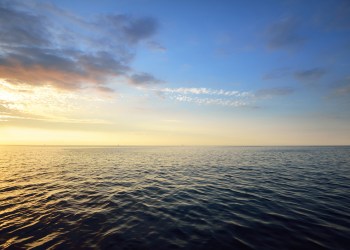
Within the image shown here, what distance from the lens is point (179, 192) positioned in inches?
743

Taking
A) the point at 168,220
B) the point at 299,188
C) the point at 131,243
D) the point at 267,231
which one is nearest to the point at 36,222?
the point at 131,243

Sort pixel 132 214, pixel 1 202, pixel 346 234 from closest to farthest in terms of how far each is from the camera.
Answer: pixel 346 234
pixel 132 214
pixel 1 202

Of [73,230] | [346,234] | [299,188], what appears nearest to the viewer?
[346,234]

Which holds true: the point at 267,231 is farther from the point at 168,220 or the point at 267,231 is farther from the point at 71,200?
the point at 71,200

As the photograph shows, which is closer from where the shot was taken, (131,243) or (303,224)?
(131,243)

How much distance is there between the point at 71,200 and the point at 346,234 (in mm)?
18981

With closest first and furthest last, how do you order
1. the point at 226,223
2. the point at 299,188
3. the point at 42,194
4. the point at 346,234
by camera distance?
the point at 346,234 → the point at 226,223 → the point at 42,194 → the point at 299,188

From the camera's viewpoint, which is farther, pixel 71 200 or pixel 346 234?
pixel 71 200

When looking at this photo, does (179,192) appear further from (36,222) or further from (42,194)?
(42,194)

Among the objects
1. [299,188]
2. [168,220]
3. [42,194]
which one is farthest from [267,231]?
[42,194]

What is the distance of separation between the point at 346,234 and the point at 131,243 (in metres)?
10.9

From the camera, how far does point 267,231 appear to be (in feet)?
32.9

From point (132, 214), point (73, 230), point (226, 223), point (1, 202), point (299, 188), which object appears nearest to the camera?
point (73, 230)

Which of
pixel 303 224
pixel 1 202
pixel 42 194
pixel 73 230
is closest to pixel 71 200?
pixel 42 194
